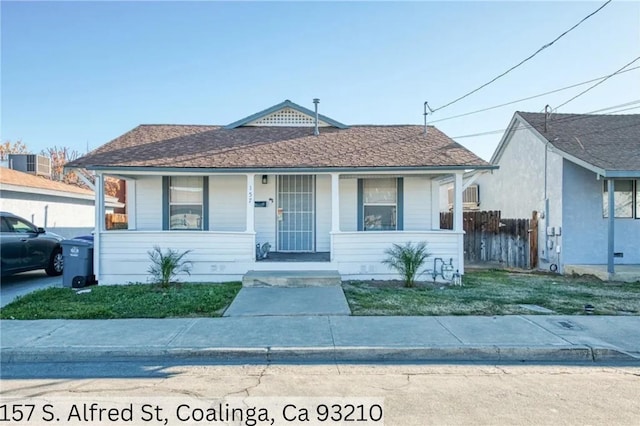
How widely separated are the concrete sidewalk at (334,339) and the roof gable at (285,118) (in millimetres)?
7862

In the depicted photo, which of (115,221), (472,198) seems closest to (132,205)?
(115,221)

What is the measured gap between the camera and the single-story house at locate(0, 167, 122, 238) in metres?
15.0

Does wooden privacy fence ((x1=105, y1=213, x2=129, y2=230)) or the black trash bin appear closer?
the black trash bin

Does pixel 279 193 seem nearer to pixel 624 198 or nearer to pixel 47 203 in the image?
pixel 624 198

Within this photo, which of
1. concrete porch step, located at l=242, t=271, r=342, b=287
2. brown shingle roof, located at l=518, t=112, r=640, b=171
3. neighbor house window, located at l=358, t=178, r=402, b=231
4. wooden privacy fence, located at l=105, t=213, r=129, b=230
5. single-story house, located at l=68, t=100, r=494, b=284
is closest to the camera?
concrete porch step, located at l=242, t=271, r=342, b=287

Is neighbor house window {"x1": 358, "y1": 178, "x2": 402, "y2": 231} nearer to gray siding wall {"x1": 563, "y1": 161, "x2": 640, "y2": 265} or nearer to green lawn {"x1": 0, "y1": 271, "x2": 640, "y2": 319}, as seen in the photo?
green lawn {"x1": 0, "y1": 271, "x2": 640, "y2": 319}

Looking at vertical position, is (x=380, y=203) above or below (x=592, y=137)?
below

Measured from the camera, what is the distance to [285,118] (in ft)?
44.1

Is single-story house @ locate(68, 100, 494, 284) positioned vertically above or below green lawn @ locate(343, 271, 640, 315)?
above

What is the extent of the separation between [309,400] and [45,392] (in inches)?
107

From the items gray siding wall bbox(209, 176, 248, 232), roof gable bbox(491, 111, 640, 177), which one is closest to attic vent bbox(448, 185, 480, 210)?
roof gable bbox(491, 111, 640, 177)

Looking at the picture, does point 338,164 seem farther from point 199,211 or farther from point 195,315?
point 195,315

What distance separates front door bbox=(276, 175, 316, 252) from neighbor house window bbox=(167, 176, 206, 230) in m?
2.20

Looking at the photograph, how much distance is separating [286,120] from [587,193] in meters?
9.50
